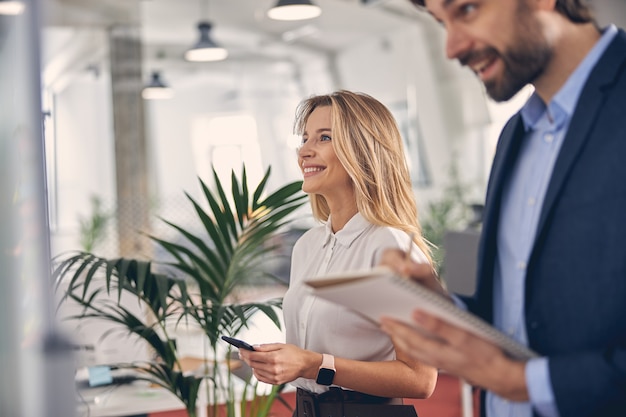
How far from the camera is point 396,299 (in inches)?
49.1

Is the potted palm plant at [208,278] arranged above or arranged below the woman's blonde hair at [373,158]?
below

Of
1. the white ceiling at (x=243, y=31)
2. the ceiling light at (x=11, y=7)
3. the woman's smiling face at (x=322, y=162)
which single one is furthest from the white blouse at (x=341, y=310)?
the white ceiling at (x=243, y=31)

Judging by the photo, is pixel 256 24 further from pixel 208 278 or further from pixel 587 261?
pixel 587 261

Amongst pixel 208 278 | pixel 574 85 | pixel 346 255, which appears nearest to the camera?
pixel 574 85

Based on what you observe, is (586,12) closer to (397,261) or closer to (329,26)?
(397,261)

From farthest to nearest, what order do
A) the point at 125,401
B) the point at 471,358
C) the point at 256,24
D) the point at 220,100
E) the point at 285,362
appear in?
the point at 220,100 → the point at 256,24 → the point at 125,401 → the point at 285,362 → the point at 471,358

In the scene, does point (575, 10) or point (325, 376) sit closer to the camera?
point (575, 10)

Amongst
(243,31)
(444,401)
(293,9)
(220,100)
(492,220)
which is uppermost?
(243,31)

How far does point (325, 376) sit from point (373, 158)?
613 millimetres

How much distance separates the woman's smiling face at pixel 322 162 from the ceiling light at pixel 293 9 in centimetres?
368

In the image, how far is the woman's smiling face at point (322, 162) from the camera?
2400 mm

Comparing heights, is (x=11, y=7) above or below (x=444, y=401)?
above

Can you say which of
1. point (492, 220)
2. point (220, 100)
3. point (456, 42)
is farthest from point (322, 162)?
point (220, 100)

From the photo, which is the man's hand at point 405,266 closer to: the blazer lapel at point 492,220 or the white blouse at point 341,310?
the blazer lapel at point 492,220
